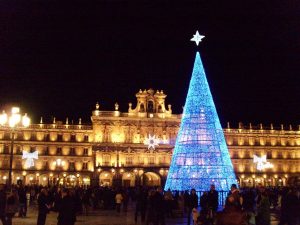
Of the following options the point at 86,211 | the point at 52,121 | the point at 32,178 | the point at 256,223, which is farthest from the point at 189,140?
the point at 52,121

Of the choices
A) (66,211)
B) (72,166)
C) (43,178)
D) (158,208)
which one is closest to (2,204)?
(66,211)

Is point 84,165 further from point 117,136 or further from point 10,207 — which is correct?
point 10,207

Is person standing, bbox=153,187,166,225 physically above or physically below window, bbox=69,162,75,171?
below

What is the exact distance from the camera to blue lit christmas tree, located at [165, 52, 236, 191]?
27.3 m

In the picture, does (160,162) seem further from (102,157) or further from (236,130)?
(236,130)

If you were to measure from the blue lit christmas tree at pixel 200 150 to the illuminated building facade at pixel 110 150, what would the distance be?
39.1m

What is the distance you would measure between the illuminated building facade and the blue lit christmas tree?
128 feet

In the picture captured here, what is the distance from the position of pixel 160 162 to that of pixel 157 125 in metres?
6.51

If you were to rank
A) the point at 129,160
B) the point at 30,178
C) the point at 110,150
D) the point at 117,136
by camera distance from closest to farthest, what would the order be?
1. the point at 110,150
2. the point at 129,160
3. the point at 30,178
4. the point at 117,136

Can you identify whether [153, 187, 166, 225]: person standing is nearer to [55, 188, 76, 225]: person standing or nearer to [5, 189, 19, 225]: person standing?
[55, 188, 76, 225]: person standing

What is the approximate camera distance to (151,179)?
236ft

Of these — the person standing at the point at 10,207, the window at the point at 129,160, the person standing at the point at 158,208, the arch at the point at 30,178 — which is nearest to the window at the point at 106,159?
the window at the point at 129,160

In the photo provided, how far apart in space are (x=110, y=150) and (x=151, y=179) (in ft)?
29.1

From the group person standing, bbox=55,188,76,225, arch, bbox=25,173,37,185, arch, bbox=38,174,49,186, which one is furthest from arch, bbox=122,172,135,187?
person standing, bbox=55,188,76,225
